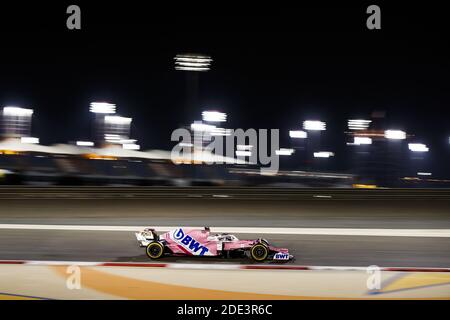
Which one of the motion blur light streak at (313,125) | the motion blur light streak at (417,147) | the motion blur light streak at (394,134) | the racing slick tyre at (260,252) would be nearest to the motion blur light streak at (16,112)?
the motion blur light streak at (313,125)

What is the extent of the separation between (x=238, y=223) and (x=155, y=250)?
6074 millimetres

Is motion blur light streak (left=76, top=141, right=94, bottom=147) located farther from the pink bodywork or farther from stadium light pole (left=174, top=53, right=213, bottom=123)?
the pink bodywork

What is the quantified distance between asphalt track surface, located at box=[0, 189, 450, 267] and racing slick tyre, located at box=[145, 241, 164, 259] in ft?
0.66

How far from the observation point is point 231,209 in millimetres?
18344

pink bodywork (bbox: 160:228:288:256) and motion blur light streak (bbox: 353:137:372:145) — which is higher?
motion blur light streak (bbox: 353:137:372:145)

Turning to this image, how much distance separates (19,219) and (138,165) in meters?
30.5

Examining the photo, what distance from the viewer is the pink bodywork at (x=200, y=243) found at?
8.38 meters

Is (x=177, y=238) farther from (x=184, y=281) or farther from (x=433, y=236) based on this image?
(x=433, y=236)

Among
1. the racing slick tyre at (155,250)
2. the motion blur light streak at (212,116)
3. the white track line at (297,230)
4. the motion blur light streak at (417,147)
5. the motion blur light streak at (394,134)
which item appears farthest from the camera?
the motion blur light streak at (417,147)

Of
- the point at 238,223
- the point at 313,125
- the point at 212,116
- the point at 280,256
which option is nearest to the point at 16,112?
the point at 212,116

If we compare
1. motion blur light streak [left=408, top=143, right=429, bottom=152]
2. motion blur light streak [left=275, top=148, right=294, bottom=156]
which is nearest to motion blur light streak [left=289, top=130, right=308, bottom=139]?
motion blur light streak [left=275, top=148, right=294, bottom=156]

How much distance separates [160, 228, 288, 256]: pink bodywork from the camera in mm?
8375

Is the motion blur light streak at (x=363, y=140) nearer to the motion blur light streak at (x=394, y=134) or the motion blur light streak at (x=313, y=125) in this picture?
the motion blur light streak at (x=394, y=134)
